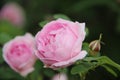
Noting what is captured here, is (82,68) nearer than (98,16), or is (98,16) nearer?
(82,68)

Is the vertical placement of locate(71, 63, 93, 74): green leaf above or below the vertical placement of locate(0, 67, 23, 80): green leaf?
above

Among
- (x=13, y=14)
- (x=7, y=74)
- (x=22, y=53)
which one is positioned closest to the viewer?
(x=22, y=53)

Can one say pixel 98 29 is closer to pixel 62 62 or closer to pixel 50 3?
pixel 50 3

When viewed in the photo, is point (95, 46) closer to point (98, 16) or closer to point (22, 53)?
point (22, 53)

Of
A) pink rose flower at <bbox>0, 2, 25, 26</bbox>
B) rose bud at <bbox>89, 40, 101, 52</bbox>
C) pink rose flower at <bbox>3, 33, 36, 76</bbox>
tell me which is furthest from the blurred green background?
rose bud at <bbox>89, 40, 101, 52</bbox>

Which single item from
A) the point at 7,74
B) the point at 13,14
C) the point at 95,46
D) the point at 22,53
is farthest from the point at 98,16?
the point at 95,46

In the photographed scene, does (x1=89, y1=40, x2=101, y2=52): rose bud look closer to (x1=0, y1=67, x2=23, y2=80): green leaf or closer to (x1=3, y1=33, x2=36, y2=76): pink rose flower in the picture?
(x1=3, y1=33, x2=36, y2=76): pink rose flower

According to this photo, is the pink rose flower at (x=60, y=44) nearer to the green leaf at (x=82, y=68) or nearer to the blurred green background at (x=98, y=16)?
the green leaf at (x=82, y=68)
